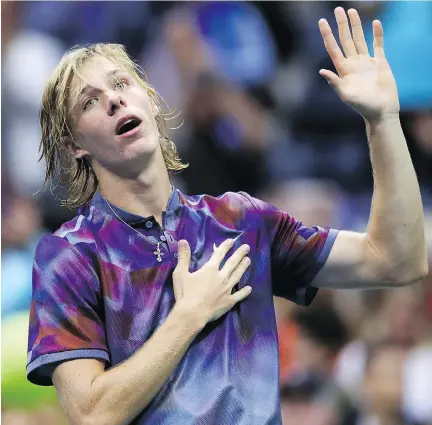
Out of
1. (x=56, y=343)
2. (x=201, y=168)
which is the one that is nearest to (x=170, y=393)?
(x=56, y=343)

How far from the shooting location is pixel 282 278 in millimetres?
2004

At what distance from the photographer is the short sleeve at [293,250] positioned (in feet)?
6.50

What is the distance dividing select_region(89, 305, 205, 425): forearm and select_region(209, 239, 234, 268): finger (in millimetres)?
196

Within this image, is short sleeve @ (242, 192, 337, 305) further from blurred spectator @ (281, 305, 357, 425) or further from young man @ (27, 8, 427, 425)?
blurred spectator @ (281, 305, 357, 425)

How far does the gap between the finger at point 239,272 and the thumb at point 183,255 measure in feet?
0.34

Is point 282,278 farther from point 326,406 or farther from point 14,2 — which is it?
point 14,2

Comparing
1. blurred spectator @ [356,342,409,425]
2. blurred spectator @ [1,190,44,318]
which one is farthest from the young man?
blurred spectator @ [356,342,409,425]

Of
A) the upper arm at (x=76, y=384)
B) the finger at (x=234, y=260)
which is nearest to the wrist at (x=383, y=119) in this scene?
the finger at (x=234, y=260)

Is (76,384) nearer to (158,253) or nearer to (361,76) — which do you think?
(158,253)

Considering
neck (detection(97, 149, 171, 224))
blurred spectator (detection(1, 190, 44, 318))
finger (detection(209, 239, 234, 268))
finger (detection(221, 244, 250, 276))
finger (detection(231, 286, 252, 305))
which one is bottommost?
blurred spectator (detection(1, 190, 44, 318))

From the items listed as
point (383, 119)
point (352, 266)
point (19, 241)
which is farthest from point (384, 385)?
point (383, 119)

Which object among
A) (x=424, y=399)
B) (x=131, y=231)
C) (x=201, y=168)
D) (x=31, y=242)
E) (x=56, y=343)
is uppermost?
(x=131, y=231)

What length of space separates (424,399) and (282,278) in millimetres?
1843

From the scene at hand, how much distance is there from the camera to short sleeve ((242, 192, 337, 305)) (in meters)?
1.98
